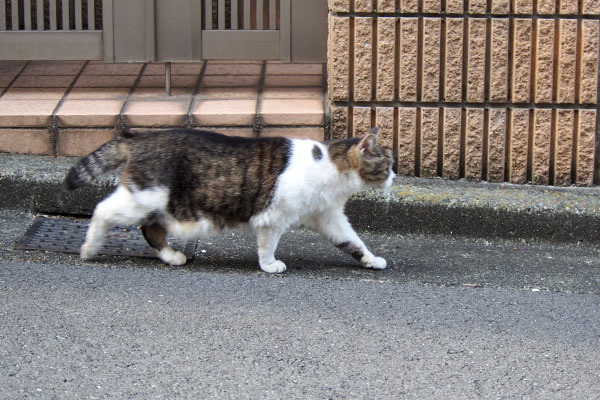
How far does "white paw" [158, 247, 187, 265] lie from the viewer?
475cm

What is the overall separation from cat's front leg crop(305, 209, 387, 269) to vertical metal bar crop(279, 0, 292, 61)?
5.81 ft

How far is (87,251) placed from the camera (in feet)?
15.4

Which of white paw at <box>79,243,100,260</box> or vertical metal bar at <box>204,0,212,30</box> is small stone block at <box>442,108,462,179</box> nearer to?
vertical metal bar at <box>204,0,212,30</box>

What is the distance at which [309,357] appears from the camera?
3.54m

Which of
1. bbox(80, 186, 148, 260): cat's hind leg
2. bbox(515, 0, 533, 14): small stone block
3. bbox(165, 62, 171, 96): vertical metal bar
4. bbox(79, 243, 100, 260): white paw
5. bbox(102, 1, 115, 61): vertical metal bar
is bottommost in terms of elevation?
bbox(79, 243, 100, 260): white paw

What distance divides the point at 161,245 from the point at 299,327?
1.19 m

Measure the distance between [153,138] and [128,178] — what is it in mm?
264

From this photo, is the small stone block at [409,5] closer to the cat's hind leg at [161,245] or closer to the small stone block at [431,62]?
the small stone block at [431,62]

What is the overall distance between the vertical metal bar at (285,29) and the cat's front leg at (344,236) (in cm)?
177

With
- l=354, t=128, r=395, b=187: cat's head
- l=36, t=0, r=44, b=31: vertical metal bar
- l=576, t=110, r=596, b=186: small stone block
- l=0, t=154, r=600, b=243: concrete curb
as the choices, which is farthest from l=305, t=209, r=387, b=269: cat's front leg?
l=36, t=0, r=44, b=31: vertical metal bar

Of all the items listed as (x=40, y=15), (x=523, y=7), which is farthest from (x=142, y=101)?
(x=523, y=7)

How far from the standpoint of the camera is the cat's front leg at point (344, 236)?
482 centimetres

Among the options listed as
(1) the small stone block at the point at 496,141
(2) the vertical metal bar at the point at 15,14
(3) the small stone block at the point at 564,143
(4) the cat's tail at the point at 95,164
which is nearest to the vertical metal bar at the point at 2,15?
(2) the vertical metal bar at the point at 15,14

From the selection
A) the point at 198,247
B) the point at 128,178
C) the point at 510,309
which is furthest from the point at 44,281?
the point at 510,309
